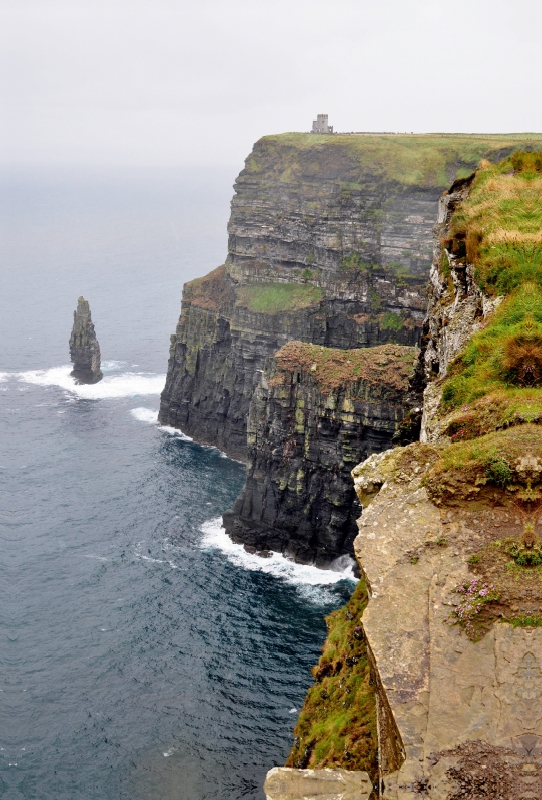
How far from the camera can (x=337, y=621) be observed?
104ft

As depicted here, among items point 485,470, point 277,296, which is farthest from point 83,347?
point 485,470

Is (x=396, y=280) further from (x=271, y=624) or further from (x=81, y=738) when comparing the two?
(x=81, y=738)

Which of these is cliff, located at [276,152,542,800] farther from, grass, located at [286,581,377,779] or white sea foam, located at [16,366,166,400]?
white sea foam, located at [16,366,166,400]

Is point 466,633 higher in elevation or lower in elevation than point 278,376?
higher

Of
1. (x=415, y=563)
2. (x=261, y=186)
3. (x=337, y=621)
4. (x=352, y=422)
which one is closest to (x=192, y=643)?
(x=352, y=422)

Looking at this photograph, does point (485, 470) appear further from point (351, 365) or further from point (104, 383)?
point (104, 383)

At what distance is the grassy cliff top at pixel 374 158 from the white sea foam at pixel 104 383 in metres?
43.8

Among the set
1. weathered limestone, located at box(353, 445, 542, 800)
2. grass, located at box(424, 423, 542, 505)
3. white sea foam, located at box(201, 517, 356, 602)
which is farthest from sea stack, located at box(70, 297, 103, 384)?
weathered limestone, located at box(353, 445, 542, 800)

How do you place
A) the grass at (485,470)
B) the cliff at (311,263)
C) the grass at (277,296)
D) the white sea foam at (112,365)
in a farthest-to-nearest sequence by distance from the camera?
the white sea foam at (112,365), the grass at (277,296), the cliff at (311,263), the grass at (485,470)

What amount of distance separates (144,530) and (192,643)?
2408cm

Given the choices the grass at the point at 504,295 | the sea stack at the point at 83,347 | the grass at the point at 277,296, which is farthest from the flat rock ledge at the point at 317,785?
the sea stack at the point at 83,347

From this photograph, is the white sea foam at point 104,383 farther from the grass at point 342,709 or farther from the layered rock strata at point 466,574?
the layered rock strata at point 466,574

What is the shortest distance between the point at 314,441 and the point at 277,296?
39.0m

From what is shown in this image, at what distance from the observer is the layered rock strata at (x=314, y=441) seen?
88.7 m
